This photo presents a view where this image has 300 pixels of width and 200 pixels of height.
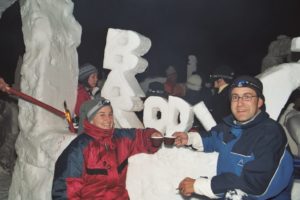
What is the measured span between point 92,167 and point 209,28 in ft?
45.0

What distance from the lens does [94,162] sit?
3.53 m

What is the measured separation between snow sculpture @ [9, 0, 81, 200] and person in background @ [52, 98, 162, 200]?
1246 millimetres

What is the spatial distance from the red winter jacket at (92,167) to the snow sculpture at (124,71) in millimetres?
1243

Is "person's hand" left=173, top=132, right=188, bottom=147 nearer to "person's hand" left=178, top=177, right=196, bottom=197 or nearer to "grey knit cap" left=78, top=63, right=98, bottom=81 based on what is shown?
"person's hand" left=178, top=177, right=196, bottom=197

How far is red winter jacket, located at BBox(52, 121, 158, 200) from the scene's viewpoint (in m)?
3.41

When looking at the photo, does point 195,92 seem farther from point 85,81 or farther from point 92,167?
point 92,167

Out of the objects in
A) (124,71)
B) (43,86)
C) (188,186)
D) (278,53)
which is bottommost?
(188,186)

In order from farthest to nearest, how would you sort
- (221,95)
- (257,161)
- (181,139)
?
(221,95), (181,139), (257,161)

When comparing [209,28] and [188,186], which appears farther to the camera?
[209,28]

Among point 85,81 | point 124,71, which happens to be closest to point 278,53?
point 85,81

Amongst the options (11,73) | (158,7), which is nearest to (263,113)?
(11,73)

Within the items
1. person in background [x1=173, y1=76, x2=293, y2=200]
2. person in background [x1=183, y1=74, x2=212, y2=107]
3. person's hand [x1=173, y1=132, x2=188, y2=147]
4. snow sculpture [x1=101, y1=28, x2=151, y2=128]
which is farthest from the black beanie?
person in background [x1=183, y1=74, x2=212, y2=107]

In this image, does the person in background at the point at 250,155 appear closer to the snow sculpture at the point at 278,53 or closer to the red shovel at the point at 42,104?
the red shovel at the point at 42,104

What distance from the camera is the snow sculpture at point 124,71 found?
491cm
